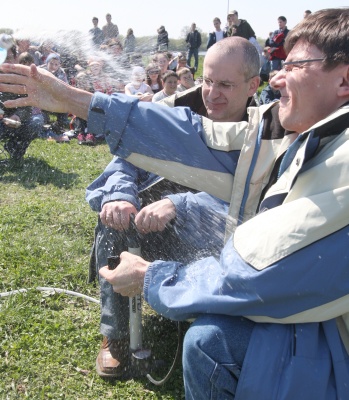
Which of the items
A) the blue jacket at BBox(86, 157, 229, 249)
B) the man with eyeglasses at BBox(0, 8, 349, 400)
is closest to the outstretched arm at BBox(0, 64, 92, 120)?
the man with eyeglasses at BBox(0, 8, 349, 400)

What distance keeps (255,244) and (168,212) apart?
1088mm

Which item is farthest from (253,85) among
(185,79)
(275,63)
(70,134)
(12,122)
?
(275,63)

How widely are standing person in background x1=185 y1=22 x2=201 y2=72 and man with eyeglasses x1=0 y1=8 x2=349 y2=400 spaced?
14.7 metres

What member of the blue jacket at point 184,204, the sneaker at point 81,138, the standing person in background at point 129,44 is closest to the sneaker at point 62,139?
the sneaker at point 81,138

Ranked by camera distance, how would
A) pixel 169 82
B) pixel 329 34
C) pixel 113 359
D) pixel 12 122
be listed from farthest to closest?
pixel 169 82
pixel 12 122
pixel 113 359
pixel 329 34

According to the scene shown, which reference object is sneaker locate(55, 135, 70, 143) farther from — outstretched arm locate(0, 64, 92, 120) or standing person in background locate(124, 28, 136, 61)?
outstretched arm locate(0, 64, 92, 120)

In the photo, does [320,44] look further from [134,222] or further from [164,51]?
[164,51]

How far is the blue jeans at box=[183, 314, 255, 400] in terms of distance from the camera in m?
2.12

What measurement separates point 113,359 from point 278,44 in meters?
10.5

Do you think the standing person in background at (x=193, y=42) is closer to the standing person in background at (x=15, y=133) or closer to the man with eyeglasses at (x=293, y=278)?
the standing person in background at (x=15, y=133)

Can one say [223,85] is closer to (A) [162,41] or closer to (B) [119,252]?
(B) [119,252]

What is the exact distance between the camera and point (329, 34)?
2252mm

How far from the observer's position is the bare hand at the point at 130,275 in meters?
2.50

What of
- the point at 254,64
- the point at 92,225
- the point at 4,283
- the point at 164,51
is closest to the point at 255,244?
the point at 254,64
